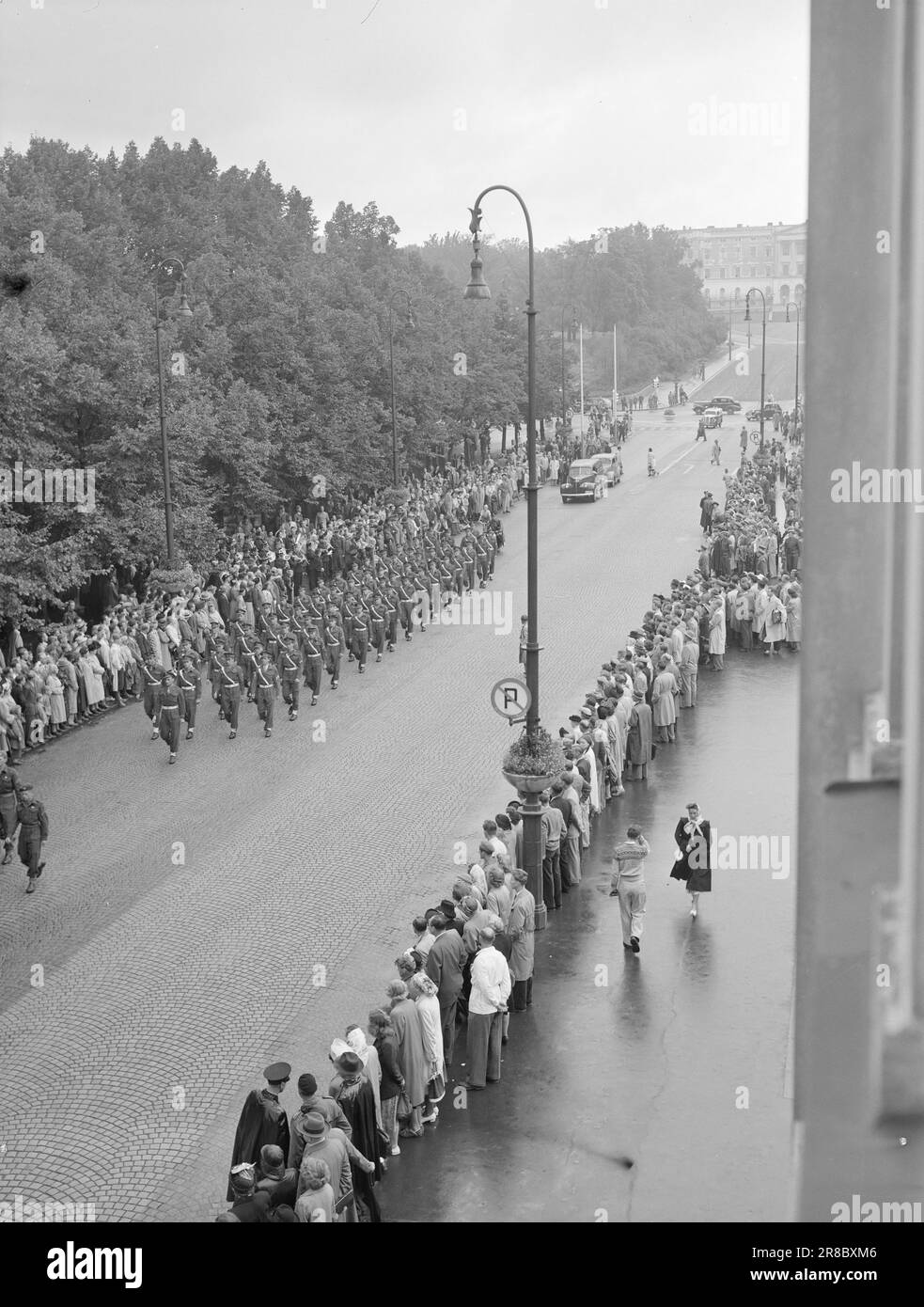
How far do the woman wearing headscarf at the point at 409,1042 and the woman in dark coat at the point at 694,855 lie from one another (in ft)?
16.4

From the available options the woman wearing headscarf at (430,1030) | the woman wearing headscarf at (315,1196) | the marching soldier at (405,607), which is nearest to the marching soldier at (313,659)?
the marching soldier at (405,607)

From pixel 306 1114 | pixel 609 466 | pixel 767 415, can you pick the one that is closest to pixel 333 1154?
pixel 306 1114

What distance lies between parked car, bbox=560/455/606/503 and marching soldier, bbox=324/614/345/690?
88.0 ft

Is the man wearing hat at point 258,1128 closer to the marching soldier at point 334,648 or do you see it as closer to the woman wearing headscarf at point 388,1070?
the woman wearing headscarf at point 388,1070

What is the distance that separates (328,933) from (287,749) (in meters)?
7.77

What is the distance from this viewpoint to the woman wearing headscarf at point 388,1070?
35.8ft

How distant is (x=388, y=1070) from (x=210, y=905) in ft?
19.3

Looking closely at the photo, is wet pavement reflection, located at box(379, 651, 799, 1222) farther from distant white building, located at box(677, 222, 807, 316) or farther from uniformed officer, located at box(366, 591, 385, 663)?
distant white building, located at box(677, 222, 807, 316)

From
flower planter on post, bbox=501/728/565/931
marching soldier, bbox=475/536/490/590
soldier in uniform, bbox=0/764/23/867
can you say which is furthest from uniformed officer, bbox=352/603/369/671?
flower planter on post, bbox=501/728/565/931

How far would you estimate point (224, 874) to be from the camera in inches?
679

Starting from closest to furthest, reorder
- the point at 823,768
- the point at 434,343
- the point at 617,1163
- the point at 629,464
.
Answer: the point at 823,768 → the point at 617,1163 → the point at 434,343 → the point at 629,464

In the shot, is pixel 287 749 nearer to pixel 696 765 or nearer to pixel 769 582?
pixel 696 765

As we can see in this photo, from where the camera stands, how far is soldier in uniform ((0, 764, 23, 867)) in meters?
17.6
